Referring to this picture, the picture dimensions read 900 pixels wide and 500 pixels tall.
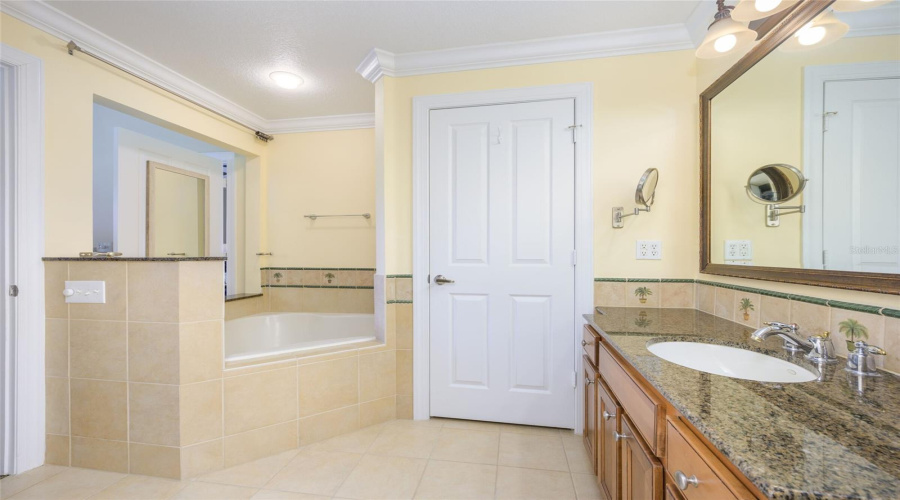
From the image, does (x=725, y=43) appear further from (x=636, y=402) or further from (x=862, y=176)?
(x=636, y=402)

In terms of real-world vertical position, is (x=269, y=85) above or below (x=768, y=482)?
above

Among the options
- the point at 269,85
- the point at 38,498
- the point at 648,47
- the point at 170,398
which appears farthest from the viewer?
the point at 269,85

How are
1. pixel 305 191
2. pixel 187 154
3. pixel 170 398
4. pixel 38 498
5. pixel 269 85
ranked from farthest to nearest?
1. pixel 305 191
2. pixel 187 154
3. pixel 269 85
4. pixel 170 398
5. pixel 38 498

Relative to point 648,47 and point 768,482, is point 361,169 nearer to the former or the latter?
point 648,47

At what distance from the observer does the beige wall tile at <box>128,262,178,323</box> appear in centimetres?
158

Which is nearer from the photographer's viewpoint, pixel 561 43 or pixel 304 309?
pixel 561 43

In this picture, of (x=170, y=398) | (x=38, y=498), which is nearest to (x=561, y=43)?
(x=170, y=398)

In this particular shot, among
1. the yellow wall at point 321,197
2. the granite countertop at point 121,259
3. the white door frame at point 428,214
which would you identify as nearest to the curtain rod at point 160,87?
the yellow wall at point 321,197

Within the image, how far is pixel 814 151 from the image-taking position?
1068 millimetres

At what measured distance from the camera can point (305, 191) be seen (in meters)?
3.13

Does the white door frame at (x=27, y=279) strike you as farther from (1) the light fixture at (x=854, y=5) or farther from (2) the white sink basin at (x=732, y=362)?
(1) the light fixture at (x=854, y=5)

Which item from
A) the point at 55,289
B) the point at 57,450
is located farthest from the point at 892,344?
the point at 57,450

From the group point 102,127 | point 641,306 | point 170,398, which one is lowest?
point 170,398

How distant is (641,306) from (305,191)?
9.28 ft
